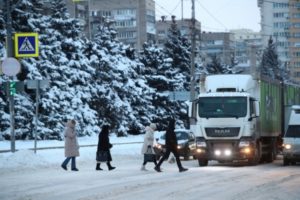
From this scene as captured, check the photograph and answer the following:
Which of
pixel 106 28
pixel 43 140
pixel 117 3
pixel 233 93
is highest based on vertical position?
pixel 117 3

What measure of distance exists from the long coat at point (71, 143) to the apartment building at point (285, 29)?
153494 millimetres

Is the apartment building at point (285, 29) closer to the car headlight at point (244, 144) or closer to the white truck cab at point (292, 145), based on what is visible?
the white truck cab at point (292, 145)

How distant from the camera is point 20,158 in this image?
27.1 meters

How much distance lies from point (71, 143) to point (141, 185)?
719cm

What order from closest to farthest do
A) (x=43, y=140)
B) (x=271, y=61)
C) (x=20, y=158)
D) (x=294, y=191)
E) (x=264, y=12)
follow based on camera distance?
(x=294, y=191), (x=20, y=158), (x=43, y=140), (x=271, y=61), (x=264, y=12)

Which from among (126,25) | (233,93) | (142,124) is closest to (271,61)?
(126,25)

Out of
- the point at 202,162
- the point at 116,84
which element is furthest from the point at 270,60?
the point at 202,162

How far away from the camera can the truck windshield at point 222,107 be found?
27.8 metres

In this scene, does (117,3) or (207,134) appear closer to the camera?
(207,134)

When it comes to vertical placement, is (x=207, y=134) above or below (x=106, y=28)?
below

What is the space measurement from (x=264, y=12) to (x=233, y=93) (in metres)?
167

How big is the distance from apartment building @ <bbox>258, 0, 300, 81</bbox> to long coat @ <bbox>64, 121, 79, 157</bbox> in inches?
6043

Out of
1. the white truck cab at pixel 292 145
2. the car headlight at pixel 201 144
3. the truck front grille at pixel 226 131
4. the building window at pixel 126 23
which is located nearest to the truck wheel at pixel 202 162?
the car headlight at pixel 201 144

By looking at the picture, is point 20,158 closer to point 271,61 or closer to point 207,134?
point 207,134
